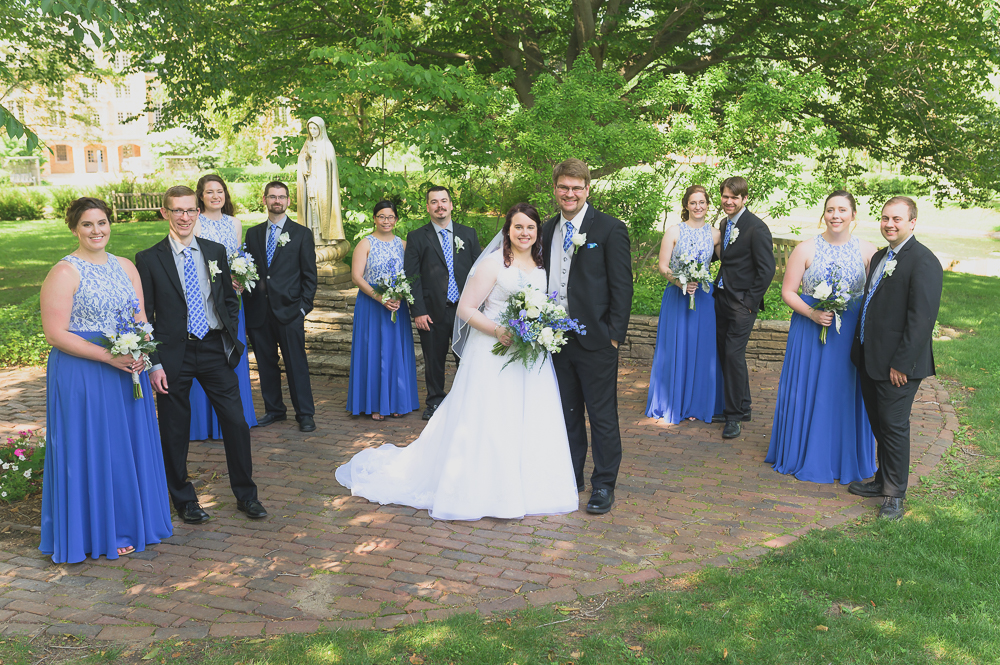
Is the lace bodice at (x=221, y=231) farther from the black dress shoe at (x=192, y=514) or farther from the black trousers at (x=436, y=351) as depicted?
the black dress shoe at (x=192, y=514)

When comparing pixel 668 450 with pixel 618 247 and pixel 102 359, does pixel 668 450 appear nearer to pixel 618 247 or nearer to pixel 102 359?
pixel 618 247

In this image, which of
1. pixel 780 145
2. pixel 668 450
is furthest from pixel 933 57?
pixel 668 450

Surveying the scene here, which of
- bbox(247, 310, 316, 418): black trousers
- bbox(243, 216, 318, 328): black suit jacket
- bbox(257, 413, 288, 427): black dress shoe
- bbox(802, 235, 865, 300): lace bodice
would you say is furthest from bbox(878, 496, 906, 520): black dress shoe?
bbox(257, 413, 288, 427): black dress shoe

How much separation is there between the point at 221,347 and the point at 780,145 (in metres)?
8.14

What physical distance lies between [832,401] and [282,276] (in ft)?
17.1

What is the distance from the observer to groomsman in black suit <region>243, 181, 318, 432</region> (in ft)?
25.6

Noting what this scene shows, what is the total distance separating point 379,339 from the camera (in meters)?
8.42

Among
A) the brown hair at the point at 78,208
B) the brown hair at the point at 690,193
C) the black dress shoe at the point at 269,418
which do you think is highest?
the brown hair at the point at 690,193

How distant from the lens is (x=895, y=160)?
15.3 metres

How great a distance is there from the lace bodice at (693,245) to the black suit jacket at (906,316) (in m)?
2.18

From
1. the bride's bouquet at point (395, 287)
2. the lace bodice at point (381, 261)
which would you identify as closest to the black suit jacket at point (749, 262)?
the bride's bouquet at point (395, 287)

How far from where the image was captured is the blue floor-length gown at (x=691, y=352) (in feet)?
26.6

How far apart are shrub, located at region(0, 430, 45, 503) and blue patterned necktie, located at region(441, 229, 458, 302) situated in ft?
13.1

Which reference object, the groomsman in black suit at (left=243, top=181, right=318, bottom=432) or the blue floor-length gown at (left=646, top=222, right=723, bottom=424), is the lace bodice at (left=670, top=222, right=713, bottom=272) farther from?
the groomsman in black suit at (left=243, top=181, right=318, bottom=432)
